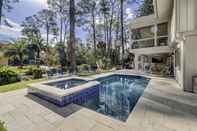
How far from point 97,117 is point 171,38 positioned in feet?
32.7

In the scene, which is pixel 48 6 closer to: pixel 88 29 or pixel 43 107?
pixel 88 29

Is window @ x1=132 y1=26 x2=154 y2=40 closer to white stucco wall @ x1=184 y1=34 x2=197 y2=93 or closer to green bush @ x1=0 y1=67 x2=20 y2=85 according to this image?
white stucco wall @ x1=184 y1=34 x2=197 y2=93

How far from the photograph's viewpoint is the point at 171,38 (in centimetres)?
1200

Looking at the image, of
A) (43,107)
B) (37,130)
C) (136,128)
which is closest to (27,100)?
(43,107)

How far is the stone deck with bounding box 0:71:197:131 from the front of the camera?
420cm

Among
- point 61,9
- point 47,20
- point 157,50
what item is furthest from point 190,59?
point 47,20

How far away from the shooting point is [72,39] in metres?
17.0

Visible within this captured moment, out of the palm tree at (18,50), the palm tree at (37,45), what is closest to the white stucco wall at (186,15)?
the palm tree at (37,45)

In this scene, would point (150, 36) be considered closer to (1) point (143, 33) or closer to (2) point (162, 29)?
(1) point (143, 33)

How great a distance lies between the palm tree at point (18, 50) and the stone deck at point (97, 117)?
29.2m

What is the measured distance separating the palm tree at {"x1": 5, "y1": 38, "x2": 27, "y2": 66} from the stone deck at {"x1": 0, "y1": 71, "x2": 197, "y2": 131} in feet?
95.9

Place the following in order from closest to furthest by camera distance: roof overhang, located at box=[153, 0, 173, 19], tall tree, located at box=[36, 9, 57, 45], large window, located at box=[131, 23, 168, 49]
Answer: roof overhang, located at box=[153, 0, 173, 19]
large window, located at box=[131, 23, 168, 49]
tall tree, located at box=[36, 9, 57, 45]

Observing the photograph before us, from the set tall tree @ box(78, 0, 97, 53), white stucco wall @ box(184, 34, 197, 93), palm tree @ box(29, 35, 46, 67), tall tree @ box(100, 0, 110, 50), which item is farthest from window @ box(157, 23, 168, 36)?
palm tree @ box(29, 35, 46, 67)

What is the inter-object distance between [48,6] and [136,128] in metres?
31.0
